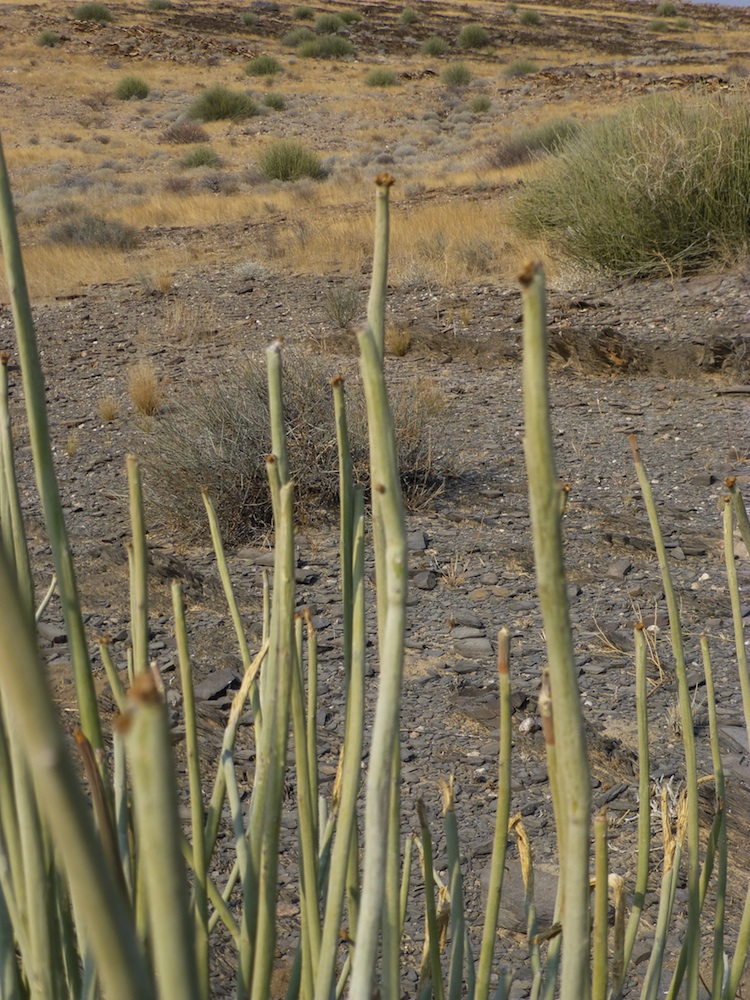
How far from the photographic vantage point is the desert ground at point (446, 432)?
7.02 ft

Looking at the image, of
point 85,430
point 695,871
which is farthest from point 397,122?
point 695,871

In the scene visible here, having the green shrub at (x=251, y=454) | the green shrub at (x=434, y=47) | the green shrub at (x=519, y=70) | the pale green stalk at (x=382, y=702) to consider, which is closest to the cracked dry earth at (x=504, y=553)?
the green shrub at (x=251, y=454)

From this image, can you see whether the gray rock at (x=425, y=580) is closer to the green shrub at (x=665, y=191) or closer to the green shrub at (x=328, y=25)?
the green shrub at (x=665, y=191)

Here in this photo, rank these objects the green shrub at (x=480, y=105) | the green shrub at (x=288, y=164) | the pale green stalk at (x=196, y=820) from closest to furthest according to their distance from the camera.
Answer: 1. the pale green stalk at (x=196, y=820)
2. the green shrub at (x=288, y=164)
3. the green shrub at (x=480, y=105)

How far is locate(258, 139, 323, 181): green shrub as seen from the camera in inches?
536

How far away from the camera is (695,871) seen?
638 mm

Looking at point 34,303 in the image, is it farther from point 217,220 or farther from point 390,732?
point 390,732

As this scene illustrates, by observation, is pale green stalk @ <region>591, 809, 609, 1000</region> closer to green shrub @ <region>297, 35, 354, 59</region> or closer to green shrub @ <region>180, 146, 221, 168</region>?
green shrub @ <region>180, 146, 221, 168</region>

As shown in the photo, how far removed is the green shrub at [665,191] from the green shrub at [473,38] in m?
25.2

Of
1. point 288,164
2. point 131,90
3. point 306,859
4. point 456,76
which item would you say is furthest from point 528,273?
point 456,76

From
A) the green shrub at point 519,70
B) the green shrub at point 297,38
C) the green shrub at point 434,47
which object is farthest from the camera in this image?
the green shrub at point 297,38

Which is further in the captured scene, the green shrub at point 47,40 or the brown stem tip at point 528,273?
the green shrub at point 47,40

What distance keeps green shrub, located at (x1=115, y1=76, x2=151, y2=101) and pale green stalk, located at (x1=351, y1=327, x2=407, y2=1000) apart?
25066 mm

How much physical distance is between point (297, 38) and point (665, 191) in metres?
26.0
